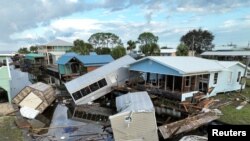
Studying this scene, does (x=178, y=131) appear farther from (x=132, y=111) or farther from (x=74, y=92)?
(x=74, y=92)

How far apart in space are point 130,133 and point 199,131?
521cm

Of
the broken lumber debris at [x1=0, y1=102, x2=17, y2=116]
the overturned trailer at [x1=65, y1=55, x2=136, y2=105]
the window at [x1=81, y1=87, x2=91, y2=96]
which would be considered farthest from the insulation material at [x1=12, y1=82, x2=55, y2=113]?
the window at [x1=81, y1=87, x2=91, y2=96]

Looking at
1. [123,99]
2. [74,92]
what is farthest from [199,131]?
[74,92]

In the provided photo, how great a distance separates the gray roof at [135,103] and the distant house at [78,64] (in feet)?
55.4

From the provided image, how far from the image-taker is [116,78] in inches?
912

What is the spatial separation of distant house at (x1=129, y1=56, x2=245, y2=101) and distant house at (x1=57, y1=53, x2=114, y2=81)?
1240 centimetres

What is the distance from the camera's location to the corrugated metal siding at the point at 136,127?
11.4m

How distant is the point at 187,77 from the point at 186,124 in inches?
228

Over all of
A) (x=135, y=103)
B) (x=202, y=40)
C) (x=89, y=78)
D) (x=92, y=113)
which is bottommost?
(x=92, y=113)

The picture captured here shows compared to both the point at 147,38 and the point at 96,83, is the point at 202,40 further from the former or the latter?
the point at 96,83

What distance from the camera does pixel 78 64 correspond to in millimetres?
35406

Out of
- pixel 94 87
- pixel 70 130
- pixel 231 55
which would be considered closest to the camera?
pixel 70 130

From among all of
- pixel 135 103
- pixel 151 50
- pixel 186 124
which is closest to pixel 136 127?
pixel 135 103

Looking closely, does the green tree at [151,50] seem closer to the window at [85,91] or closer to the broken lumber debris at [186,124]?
the window at [85,91]
